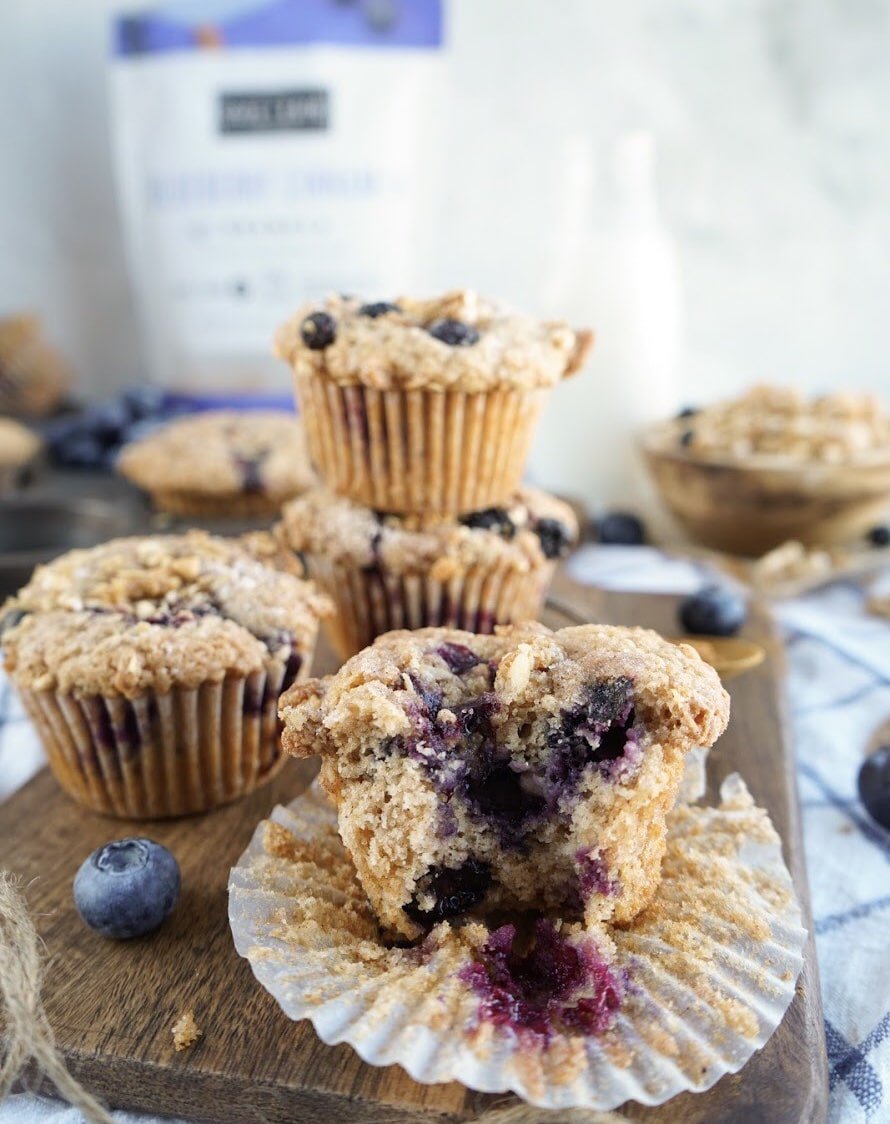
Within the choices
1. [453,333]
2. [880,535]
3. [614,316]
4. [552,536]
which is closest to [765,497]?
Result: [880,535]

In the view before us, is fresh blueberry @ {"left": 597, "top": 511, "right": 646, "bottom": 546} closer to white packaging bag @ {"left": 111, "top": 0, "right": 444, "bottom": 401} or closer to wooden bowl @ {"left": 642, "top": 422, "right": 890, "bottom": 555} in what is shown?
wooden bowl @ {"left": 642, "top": 422, "right": 890, "bottom": 555}

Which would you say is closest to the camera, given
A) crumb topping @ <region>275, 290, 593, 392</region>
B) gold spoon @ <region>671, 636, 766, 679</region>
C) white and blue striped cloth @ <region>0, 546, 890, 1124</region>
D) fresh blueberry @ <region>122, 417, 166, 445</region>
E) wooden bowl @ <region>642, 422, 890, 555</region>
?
white and blue striped cloth @ <region>0, 546, 890, 1124</region>

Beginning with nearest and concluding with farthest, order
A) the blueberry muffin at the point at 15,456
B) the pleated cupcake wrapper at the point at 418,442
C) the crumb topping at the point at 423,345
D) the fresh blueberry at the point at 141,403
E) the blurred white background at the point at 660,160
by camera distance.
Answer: the crumb topping at the point at 423,345 → the pleated cupcake wrapper at the point at 418,442 → the blueberry muffin at the point at 15,456 → the blurred white background at the point at 660,160 → the fresh blueberry at the point at 141,403

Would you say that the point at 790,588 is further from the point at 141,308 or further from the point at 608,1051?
the point at 141,308

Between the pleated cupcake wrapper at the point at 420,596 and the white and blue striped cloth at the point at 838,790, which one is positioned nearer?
the white and blue striped cloth at the point at 838,790

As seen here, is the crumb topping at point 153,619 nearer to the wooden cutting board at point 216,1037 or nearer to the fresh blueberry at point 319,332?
the wooden cutting board at point 216,1037

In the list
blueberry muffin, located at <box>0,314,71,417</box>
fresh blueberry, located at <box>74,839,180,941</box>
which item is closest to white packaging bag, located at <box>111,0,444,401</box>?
blueberry muffin, located at <box>0,314,71,417</box>

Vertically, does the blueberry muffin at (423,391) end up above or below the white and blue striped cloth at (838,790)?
above

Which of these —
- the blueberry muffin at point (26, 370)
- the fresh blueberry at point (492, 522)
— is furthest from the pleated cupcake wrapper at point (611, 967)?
the blueberry muffin at point (26, 370)
